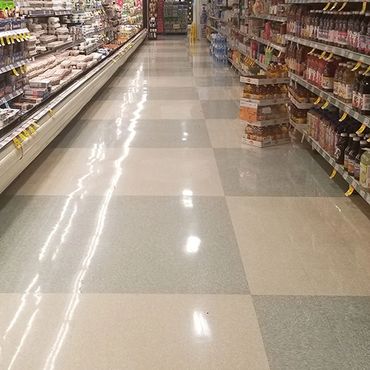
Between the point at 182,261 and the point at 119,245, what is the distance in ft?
1.47

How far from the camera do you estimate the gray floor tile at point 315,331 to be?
7.13 feet

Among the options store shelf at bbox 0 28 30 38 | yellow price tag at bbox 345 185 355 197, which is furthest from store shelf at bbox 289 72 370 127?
store shelf at bbox 0 28 30 38

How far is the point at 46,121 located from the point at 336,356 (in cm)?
336

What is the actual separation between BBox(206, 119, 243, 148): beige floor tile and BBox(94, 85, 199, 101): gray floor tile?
6.05ft

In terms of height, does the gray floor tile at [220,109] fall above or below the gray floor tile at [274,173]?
below

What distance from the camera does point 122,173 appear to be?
464cm

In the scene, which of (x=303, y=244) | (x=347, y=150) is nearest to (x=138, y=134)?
(x=347, y=150)

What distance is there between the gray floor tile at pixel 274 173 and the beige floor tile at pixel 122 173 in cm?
14

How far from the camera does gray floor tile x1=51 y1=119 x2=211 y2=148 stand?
562 centimetres

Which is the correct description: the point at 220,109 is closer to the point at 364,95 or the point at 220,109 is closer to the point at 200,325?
the point at 364,95

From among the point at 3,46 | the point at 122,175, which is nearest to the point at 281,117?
the point at 122,175

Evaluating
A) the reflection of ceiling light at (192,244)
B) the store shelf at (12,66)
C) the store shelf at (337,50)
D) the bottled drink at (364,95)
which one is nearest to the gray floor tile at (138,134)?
the store shelf at (12,66)

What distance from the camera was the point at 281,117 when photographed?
5.58 meters

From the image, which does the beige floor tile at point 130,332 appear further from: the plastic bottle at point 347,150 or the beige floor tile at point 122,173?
the plastic bottle at point 347,150
